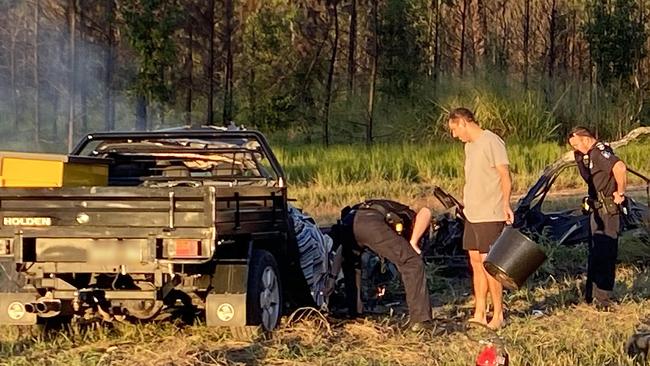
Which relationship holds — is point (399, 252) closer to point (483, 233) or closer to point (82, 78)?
point (483, 233)

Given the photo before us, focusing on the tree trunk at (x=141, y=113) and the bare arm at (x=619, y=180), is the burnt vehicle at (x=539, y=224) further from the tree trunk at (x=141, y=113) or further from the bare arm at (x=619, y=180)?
the tree trunk at (x=141, y=113)

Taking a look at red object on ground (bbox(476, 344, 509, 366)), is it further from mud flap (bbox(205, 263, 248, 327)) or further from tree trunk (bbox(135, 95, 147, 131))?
tree trunk (bbox(135, 95, 147, 131))

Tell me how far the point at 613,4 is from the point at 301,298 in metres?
23.0

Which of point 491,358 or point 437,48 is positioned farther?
point 437,48

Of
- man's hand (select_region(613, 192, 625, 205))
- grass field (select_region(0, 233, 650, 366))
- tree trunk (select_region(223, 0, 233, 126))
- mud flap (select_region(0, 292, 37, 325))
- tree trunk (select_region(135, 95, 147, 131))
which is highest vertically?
tree trunk (select_region(223, 0, 233, 126))

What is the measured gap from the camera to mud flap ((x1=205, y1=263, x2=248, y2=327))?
7375mm

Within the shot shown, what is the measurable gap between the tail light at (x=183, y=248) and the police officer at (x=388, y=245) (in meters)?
1.75

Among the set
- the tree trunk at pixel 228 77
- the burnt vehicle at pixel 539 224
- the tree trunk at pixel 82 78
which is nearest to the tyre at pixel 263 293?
the burnt vehicle at pixel 539 224

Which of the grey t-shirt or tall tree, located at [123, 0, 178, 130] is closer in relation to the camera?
the grey t-shirt

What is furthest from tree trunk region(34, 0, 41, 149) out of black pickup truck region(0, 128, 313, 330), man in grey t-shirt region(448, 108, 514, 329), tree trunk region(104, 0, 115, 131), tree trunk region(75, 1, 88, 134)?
man in grey t-shirt region(448, 108, 514, 329)

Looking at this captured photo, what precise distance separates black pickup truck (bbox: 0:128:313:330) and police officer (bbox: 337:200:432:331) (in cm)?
49

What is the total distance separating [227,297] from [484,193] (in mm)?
2080

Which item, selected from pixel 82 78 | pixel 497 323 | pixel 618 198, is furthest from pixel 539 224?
pixel 82 78

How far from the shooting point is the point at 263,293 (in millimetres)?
7738
